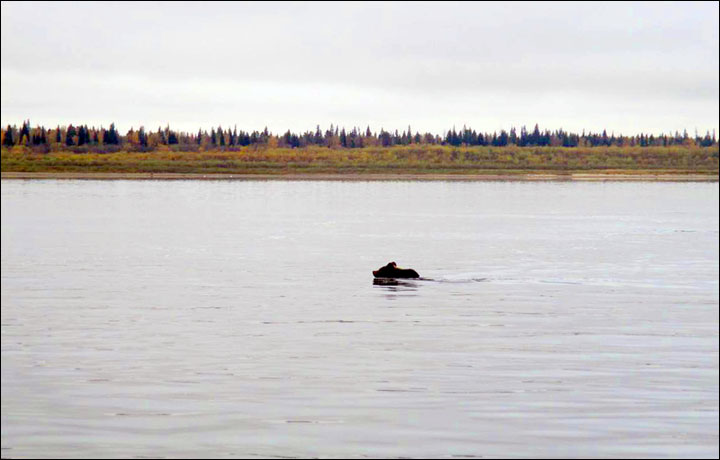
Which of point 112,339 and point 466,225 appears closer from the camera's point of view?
point 112,339

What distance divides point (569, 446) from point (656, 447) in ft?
2.88

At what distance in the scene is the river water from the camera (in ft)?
41.7

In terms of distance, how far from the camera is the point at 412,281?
3086 centimetres

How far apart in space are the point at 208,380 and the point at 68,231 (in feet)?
130

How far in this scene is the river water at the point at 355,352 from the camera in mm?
12719

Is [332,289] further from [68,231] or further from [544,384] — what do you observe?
[68,231]

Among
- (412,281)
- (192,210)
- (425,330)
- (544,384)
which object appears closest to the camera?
(544,384)

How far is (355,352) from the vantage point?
1859 cm

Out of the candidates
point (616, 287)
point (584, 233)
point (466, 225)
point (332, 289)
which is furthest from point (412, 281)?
point (466, 225)

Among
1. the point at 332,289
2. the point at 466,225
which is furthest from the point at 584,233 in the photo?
the point at 332,289

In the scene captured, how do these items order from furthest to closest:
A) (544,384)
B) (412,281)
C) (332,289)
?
1. (412,281)
2. (332,289)
3. (544,384)

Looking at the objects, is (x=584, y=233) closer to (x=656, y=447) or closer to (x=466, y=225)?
(x=466, y=225)

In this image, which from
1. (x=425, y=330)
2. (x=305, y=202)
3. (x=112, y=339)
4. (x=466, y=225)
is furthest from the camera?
(x=305, y=202)

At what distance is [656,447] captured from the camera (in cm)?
1226
